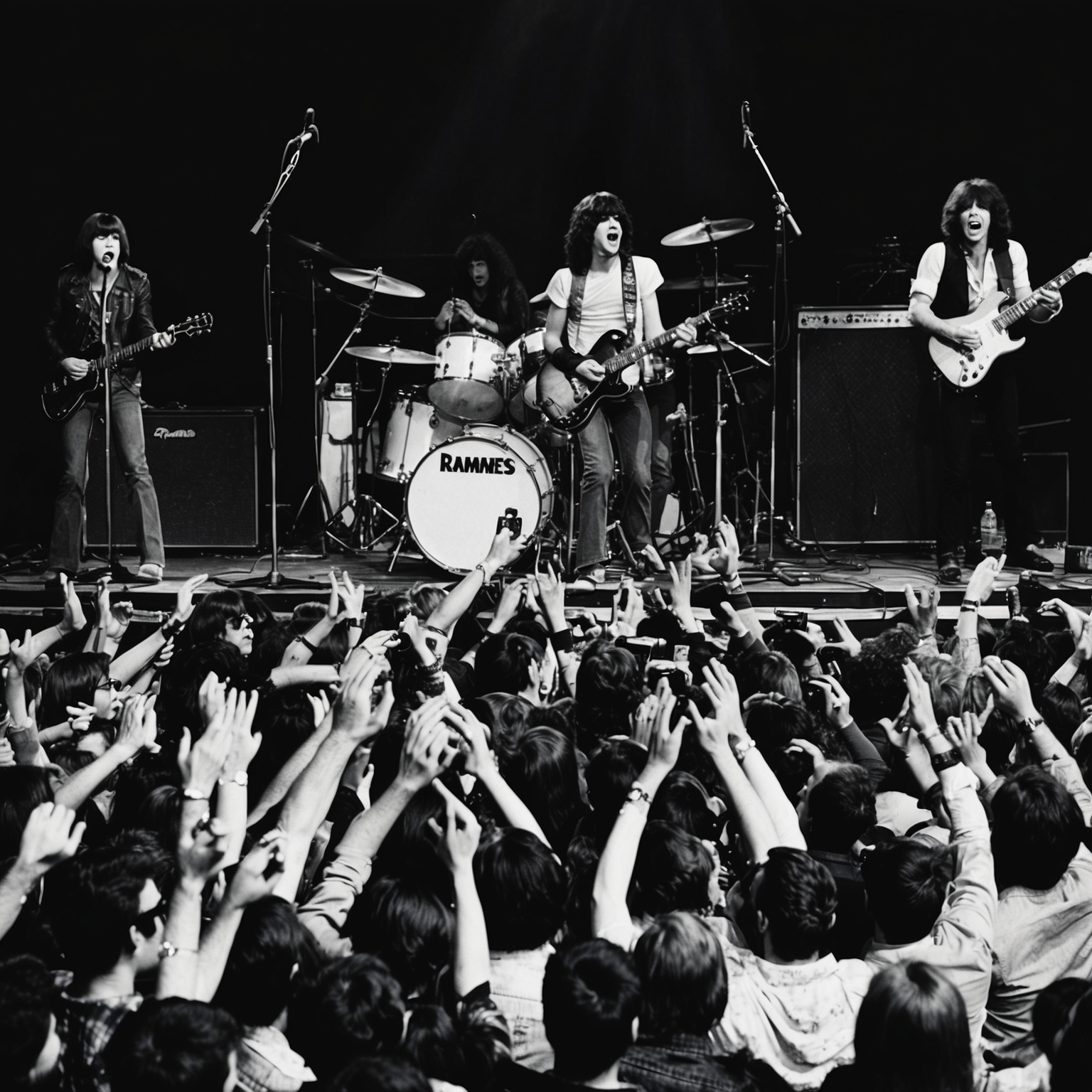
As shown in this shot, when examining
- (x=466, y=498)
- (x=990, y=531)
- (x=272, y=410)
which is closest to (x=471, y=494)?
(x=466, y=498)

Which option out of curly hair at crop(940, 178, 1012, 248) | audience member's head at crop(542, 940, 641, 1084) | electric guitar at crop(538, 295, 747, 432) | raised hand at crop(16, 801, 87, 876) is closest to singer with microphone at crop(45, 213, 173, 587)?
electric guitar at crop(538, 295, 747, 432)

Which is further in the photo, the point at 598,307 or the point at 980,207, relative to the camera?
the point at 598,307

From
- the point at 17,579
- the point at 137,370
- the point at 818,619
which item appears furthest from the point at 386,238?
the point at 818,619

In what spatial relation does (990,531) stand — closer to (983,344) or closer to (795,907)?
(983,344)

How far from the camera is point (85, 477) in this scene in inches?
304

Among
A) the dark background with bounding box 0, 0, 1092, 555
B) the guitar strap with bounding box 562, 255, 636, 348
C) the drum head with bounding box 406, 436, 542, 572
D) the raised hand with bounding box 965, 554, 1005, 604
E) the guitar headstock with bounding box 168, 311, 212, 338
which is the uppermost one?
the dark background with bounding box 0, 0, 1092, 555

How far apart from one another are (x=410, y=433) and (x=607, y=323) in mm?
1958

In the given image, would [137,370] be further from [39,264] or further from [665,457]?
[665,457]

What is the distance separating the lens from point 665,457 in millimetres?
9023

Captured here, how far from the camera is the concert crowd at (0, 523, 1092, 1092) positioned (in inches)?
83.4

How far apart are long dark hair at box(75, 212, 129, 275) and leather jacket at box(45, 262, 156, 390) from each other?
3.1 inches

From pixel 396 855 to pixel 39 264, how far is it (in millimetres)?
8027

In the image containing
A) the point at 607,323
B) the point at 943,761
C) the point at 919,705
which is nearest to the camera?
the point at 943,761

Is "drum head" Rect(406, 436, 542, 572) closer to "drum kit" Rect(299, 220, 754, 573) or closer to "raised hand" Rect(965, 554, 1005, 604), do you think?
"drum kit" Rect(299, 220, 754, 573)
